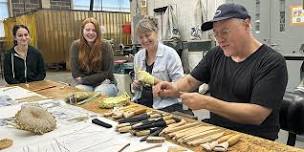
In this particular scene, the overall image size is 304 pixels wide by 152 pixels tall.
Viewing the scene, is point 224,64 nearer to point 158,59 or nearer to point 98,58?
point 158,59

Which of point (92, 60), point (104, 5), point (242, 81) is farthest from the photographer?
point (104, 5)

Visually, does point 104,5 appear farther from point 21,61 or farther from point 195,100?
point 195,100

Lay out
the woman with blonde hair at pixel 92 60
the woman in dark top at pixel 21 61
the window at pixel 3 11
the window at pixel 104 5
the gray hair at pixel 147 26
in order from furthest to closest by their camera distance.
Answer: the window at pixel 104 5
the window at pixel 3 11
the woman in dark top at pixel 21 61
the woman with blonde hair at pixel 92 60
the gray hair at pixel 147 26

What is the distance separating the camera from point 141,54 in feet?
8.66

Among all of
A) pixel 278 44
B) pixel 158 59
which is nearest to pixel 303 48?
pixel 278 44

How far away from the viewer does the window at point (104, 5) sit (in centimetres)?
1162

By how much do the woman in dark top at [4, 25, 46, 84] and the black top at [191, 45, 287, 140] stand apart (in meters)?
2.51

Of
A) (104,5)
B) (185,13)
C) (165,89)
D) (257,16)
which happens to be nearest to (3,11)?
(104,5)

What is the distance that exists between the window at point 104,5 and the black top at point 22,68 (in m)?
8.11

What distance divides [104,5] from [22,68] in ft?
29.4

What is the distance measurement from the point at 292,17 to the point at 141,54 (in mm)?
2003

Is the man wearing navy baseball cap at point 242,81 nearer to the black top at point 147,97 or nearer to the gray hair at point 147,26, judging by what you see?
the gray hair at point 147,26

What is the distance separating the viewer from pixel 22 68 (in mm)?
3576

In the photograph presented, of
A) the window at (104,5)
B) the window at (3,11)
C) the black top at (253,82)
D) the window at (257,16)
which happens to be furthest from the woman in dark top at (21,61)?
the window at (104,5)
